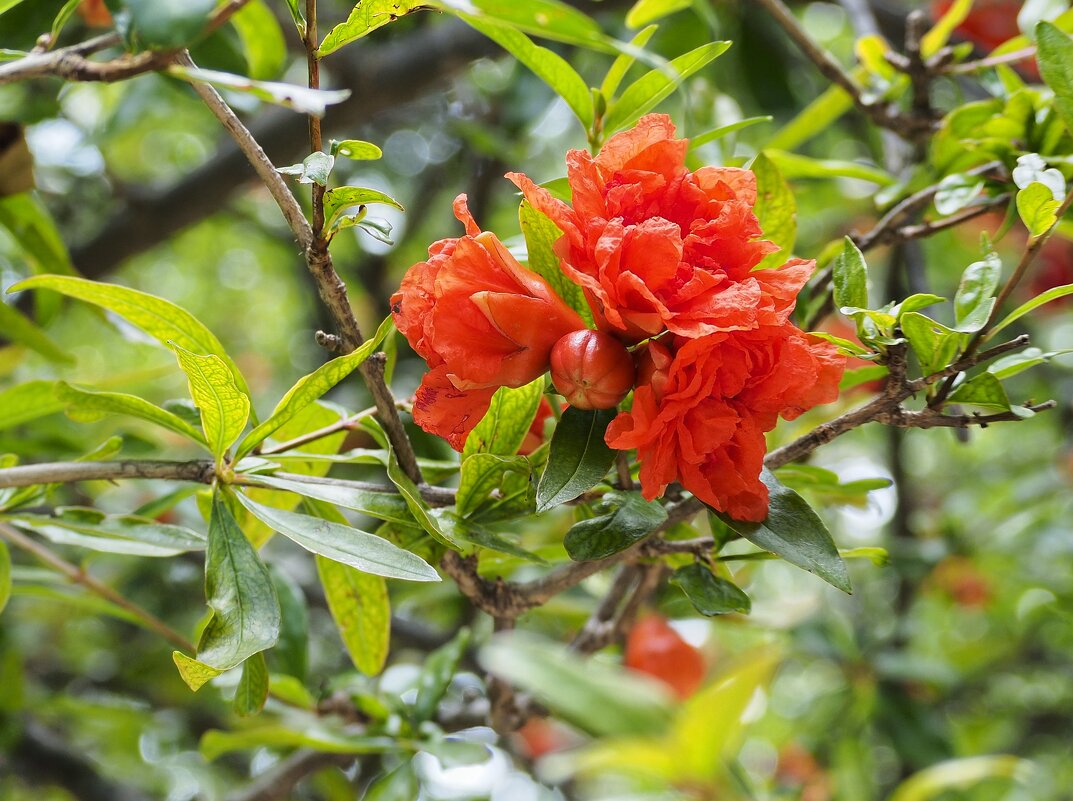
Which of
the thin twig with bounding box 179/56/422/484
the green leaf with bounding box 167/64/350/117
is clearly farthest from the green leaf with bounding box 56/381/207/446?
the green leaf with bounding box 167/64/350/117

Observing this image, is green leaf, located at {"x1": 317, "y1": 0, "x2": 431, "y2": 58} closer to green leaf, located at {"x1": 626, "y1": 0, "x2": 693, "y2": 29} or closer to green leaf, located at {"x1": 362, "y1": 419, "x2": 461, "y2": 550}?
green leaf, located at {"x1": 362, "y1": 419, "x2": 461, "y2": 550}

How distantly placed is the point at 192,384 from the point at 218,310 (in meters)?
2.43

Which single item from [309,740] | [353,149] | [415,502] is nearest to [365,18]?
[353,149]

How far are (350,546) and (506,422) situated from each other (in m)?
0.13

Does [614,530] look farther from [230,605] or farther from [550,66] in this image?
[550,66]

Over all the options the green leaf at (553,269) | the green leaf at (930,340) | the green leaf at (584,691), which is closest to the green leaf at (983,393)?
the green leaf at (930,340)

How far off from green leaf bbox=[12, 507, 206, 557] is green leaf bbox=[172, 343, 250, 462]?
0.33ft

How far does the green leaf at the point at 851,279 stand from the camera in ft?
2.00

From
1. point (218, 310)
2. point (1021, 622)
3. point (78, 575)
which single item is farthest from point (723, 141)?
point (218, 310)

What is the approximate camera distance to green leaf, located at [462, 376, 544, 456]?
2.04ft

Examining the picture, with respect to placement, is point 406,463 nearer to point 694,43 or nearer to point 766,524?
point 766,524

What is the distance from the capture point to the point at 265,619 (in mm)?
573

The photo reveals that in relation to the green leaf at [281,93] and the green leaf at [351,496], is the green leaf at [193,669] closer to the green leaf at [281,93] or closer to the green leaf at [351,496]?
the green leaf at [351,496]

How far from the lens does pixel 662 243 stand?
0.53 m
